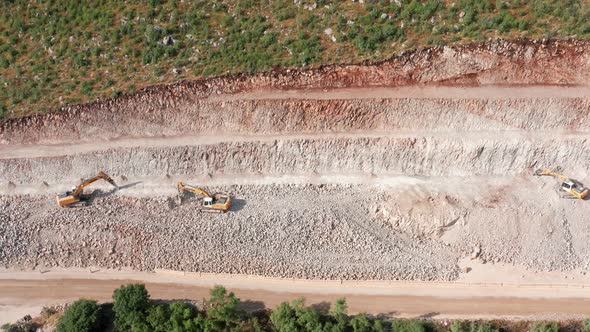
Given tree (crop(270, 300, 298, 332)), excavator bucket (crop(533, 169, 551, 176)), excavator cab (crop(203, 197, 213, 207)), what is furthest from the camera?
excavator bucket (crop(533, 169, 551, 176))

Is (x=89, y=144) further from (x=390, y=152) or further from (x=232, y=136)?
(x=390, y=152)

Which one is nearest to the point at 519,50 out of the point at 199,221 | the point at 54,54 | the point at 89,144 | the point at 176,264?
the point at 199,221

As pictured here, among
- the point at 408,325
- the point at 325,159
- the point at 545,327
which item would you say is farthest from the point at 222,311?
the point at 545,327

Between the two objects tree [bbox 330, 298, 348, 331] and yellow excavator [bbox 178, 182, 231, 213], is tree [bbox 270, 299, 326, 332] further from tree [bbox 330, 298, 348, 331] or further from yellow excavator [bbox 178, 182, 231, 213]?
yellow excavator [bbox 178, 182, 231, 213]

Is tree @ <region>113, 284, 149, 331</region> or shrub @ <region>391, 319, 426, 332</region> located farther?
tree @ <region>113, 284, 149, 331</region>

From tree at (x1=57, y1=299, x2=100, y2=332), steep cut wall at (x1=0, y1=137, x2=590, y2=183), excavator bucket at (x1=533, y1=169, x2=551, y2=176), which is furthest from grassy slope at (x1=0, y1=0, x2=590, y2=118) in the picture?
tree at (x1=57, y1=299, x2=100, y2=332)

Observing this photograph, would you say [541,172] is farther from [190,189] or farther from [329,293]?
[190,189]
